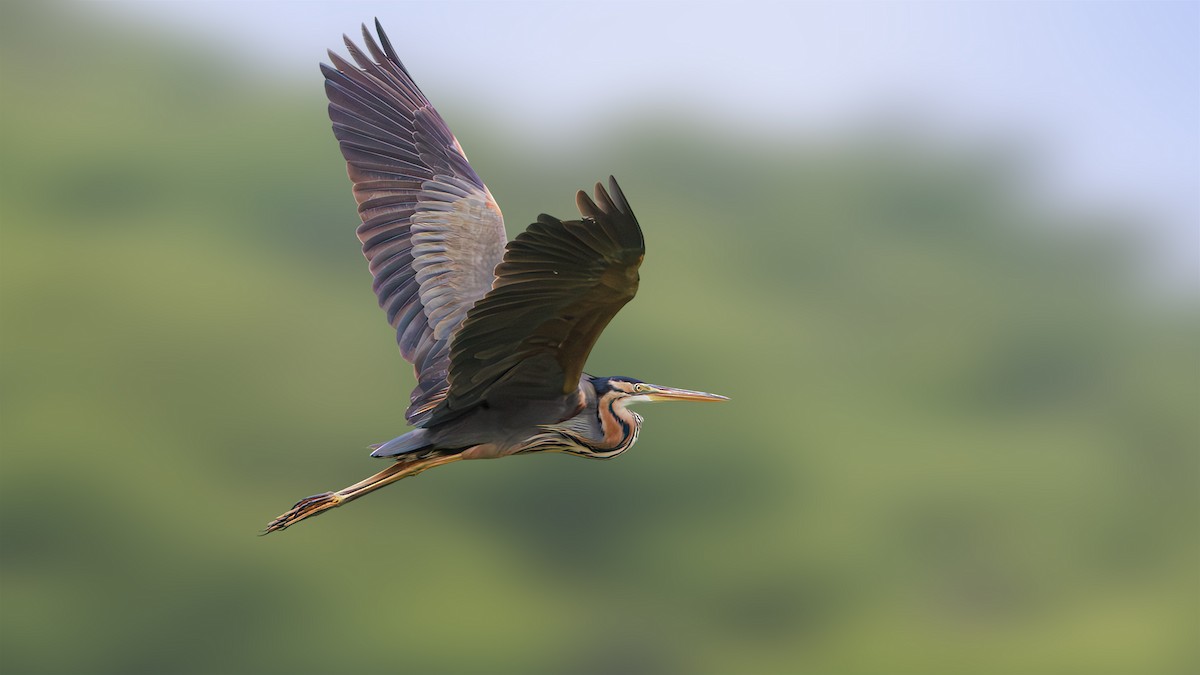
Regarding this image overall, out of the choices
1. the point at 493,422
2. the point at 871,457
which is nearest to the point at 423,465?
the point at 493,422

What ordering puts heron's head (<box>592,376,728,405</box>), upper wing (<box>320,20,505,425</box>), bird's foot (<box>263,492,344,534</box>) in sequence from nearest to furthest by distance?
bird's foot (<box>263,492,344,534</box>), heron's head (<box>592,376,728,405</box>), upper wing (<box>320,20,505,425</box>)

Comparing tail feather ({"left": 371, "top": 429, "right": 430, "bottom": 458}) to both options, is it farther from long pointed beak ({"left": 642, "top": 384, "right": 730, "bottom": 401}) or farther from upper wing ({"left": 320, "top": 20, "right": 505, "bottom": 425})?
long pointed beak ({"left": 642, "top": 384, "right": 730, "bottom": 401})

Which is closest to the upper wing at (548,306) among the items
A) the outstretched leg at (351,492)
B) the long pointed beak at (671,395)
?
the outstretched leg at (351,492)

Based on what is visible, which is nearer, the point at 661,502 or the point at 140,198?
the point at 661,502

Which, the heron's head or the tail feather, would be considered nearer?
the tail feather

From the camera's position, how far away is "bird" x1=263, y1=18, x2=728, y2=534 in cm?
432

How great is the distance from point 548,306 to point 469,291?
1218 mm

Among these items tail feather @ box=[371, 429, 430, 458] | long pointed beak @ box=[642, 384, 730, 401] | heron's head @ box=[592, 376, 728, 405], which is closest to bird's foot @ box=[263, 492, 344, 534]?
tail feather @ box=[371, 429, 430, 458]

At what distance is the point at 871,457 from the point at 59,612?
36.4 ft

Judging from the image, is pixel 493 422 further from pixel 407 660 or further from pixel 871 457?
pixel 871 457

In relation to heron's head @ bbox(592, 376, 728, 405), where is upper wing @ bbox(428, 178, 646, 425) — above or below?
above

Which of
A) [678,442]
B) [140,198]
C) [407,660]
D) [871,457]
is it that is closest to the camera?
[407,660]

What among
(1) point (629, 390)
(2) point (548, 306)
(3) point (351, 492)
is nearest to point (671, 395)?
(1) point (629, 390)

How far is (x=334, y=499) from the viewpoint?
4.99m
